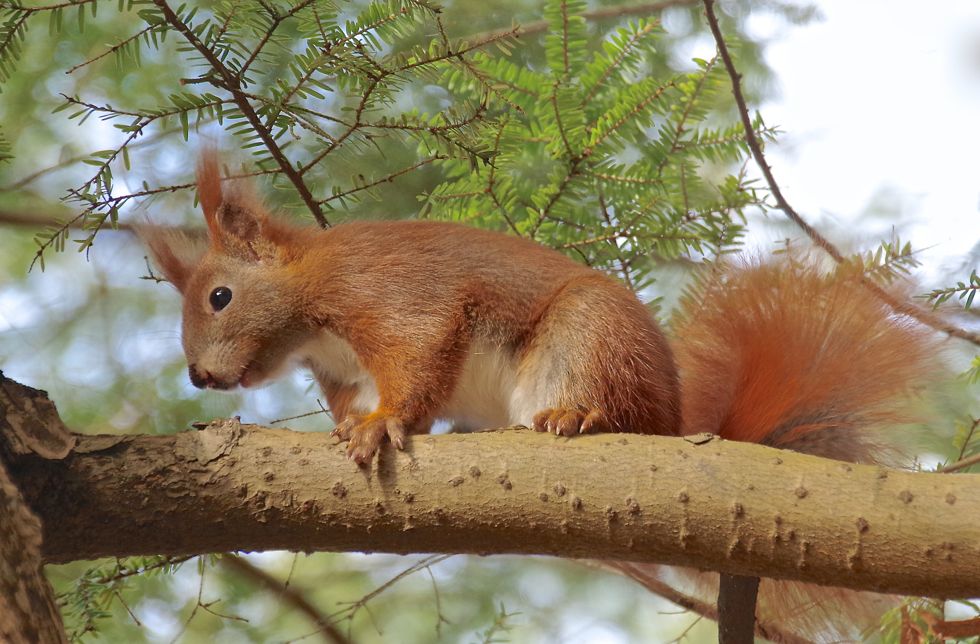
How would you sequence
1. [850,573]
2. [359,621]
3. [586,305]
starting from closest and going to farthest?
[850,573], [586,305], [359,621]

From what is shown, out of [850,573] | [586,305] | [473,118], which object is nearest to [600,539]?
[850,573]

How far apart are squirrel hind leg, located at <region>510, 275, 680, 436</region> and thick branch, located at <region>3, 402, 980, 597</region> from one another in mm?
248

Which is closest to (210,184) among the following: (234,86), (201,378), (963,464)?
(201,378)

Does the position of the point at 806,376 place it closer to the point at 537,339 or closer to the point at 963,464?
the point at 963,464

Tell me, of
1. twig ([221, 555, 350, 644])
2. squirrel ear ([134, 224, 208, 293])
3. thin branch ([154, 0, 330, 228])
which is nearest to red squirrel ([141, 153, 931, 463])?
squirrel ear ([134, 224, 208, 293])

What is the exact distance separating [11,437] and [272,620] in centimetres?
117

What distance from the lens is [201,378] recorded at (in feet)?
5.63

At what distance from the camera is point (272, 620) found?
2.28 meters

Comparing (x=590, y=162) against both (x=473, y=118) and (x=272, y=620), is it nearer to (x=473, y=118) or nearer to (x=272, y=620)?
(x=473, y=118)

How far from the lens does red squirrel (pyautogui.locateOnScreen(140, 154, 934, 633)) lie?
1597 millimetres

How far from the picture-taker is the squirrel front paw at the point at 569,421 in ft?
4.50

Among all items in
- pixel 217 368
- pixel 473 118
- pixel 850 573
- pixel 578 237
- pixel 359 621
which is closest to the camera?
pixel 850 573

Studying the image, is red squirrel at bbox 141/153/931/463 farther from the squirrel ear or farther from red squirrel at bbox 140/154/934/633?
the squirrel ear

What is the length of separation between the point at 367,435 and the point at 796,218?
962 mm
